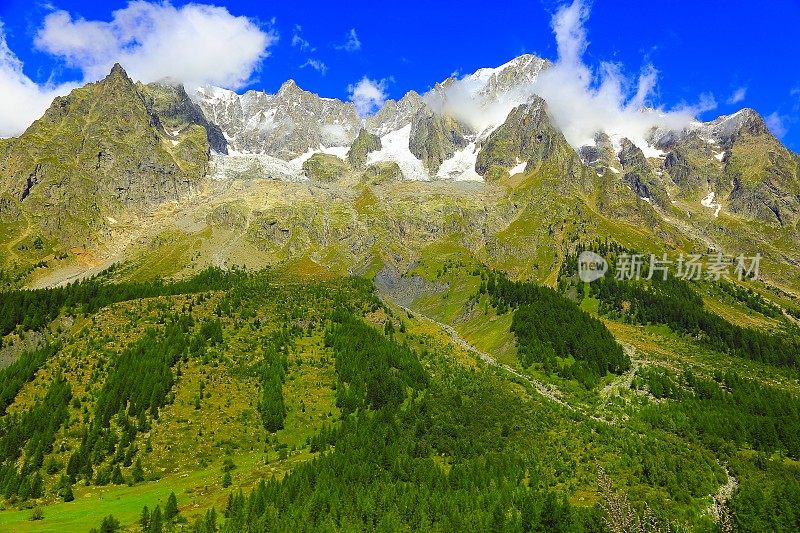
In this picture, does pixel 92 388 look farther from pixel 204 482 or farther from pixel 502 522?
pixel 502 522

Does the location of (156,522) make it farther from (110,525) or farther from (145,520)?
(110,525)

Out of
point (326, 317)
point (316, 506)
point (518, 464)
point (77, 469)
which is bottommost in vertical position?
point (77, 469)

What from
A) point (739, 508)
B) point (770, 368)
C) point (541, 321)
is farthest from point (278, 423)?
point (770, 368)

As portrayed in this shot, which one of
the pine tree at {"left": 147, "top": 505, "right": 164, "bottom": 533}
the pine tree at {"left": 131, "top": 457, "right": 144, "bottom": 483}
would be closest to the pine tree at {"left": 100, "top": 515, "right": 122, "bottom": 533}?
the pine tree at {"left": 147, "top": 505, "right": 164, "bottom": 533}

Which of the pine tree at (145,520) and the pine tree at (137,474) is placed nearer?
the pine tree at (145,520)

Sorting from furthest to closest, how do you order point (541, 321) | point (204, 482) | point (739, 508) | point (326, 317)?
point (541, 321)
point (326, 317)
point (204, 482)
point (739, 508)

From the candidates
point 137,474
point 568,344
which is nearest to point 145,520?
point 137,474

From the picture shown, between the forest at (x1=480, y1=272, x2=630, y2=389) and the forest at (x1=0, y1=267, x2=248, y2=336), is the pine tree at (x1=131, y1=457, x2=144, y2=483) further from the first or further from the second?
the forest at (x1=480, y1=272, x2=630, y2=389)

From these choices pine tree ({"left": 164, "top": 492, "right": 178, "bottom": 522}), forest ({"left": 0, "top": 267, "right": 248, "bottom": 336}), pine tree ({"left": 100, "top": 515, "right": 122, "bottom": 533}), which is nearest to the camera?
pine tree ({"left": 100, "top": 515, "right": 122, "bottom": 533})

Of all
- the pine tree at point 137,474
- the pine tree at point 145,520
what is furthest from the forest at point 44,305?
the pine tree at point 145,520

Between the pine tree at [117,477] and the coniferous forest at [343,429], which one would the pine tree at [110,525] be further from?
the pine tree at [117,477]

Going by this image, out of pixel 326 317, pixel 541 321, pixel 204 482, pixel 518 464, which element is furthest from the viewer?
pixel 541 321
